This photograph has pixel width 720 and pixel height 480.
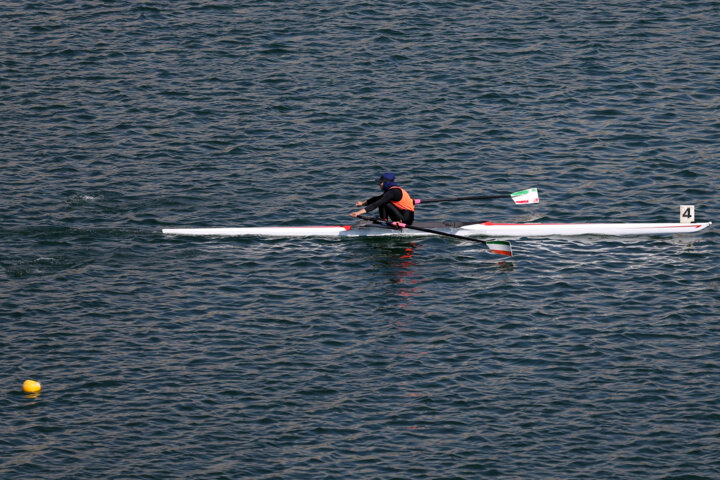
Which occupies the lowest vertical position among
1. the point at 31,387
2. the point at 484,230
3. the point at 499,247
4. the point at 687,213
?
the point at 31,387

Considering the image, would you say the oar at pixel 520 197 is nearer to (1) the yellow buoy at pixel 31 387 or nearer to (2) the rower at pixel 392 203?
Result: (2) the rower at pixel 392 203

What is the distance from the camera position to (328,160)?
1407 inches

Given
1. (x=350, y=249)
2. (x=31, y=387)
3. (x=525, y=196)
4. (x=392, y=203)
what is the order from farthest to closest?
(x=525, y=196), (x=392, y=203), (x=350, y=249), (x=31, y=387)

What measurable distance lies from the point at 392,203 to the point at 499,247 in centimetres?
319

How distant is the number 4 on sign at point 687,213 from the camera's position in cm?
2947

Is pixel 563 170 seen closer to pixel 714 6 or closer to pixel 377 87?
pixel 377 87

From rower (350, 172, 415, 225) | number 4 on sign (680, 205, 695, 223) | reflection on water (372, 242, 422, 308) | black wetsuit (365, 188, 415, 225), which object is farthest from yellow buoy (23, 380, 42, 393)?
number 4 on sign (680, 205, 695, 223)

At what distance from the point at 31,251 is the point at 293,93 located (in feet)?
45.7

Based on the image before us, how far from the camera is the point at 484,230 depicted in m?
30.0

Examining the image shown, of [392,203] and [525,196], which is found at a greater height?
[392,203]

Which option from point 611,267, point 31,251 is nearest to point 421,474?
point 611,267

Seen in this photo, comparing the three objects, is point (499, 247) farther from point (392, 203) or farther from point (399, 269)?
point (392, 203)

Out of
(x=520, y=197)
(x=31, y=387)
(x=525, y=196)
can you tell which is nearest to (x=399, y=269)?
(x=520, y=197)

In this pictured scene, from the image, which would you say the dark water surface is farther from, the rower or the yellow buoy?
the rower
